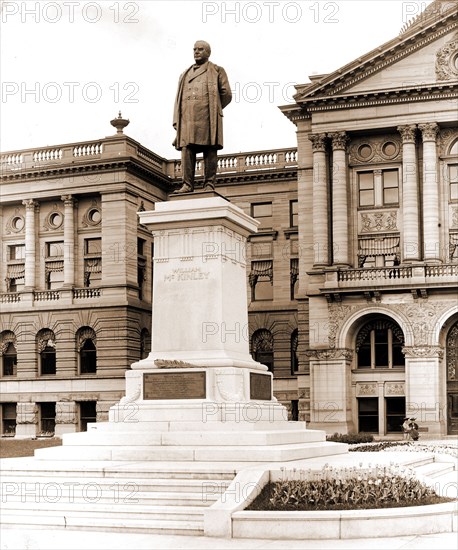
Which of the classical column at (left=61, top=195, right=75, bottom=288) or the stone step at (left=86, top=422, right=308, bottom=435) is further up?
the classical column at (left=61, top=195, right=75, bottom=288)

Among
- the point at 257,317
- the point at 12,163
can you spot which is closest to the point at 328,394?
the point at 257,317

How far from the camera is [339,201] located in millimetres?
59125

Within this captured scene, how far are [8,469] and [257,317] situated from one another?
50.4 m

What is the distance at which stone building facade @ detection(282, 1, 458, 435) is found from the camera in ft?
187

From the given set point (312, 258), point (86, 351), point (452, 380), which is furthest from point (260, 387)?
point (86, 351)

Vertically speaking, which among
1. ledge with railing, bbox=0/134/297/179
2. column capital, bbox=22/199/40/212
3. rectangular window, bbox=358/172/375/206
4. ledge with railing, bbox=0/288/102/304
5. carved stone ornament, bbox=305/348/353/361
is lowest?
carved stone ornament, bbox=305/348/353/361

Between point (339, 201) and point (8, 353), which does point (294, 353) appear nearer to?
point (339, 201)

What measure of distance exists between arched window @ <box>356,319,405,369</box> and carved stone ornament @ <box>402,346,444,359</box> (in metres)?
1.65

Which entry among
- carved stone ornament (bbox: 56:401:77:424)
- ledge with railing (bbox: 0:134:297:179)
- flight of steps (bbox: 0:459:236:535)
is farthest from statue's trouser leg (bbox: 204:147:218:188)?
carved stone ornament (bbox: 56:401:77:424)

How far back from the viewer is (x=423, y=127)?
58.2 metres

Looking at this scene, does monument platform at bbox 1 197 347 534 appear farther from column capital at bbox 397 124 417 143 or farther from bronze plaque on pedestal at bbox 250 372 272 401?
column capital at bbox 397 124 417 143

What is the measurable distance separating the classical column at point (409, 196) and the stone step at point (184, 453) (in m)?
36.8

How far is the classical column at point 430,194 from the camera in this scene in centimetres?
5738

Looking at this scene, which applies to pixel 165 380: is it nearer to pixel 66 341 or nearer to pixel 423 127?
pixel 423 127
